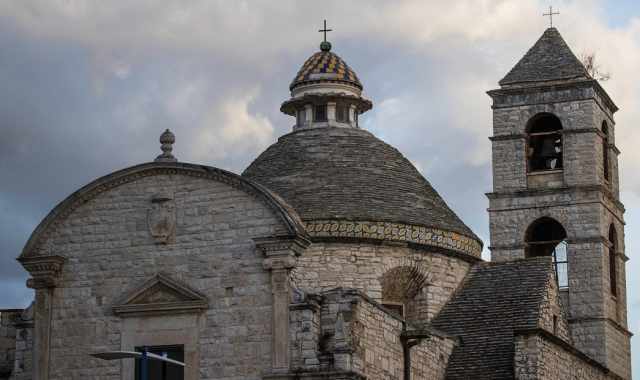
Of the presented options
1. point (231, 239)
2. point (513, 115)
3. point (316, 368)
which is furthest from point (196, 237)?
Result: point (513, 115)

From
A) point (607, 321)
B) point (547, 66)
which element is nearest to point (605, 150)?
point (547, 66)

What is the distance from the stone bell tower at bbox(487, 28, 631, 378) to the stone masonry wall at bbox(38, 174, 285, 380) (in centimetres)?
1674

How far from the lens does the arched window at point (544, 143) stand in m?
50.9

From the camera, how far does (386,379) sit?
35125 millimetres

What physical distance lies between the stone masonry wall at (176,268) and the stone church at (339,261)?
4 cm

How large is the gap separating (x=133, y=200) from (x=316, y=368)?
5.69 metres

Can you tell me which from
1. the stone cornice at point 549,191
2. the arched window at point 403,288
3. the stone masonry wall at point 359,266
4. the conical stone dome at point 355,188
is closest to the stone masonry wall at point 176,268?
the stone masonry wall at point 359,266

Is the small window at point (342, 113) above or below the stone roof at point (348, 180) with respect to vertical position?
above

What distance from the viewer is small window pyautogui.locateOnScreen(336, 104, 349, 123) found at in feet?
147

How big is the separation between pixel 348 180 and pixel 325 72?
412cm

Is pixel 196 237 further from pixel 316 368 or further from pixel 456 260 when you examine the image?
pixel 456 260

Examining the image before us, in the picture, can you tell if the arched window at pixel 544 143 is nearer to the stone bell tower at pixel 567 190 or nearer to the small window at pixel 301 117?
the stone bell tower at pixel 567 190

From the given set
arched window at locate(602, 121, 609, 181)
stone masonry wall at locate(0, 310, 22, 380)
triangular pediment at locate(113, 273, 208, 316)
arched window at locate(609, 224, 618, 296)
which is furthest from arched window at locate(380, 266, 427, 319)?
arched window at locate(602, 121, 609, 181)

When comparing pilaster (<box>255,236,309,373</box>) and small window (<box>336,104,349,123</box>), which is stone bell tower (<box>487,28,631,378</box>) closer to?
small window (<box>336,104,349,123</box>)
